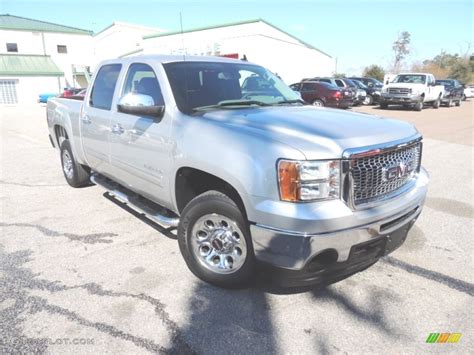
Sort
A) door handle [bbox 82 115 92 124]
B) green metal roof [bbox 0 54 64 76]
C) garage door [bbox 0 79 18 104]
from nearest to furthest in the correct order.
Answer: door handle [bbox 82 115 92 124]
garage door [bbox 0 79 18 104]
green metal roof [bbox 0 54 64 76]

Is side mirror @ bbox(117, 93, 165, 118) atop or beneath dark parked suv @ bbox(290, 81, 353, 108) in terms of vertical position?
atop

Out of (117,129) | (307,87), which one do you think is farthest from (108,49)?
(117,129)

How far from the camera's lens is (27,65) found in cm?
4016

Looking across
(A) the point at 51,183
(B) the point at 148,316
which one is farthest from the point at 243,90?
(A) the point at 51,183

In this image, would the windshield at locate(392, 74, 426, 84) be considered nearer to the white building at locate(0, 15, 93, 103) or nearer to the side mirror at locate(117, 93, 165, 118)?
the side mirror at locate(117, 93, 165, 118)

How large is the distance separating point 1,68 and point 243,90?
141ft

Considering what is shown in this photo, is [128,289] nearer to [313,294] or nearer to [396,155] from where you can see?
[313,294]

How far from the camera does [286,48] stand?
33.9m

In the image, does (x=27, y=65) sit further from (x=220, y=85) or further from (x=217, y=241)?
A: (x=217, y=241)

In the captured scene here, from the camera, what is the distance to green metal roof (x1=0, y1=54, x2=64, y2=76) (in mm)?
38378

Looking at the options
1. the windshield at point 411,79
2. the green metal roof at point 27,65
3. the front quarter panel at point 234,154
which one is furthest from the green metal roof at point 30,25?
the front quarter panel at point 234,154

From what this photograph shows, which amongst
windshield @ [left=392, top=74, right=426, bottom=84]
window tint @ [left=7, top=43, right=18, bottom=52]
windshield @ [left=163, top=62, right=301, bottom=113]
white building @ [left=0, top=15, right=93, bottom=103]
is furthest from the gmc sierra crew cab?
window tint @ [left=7, top=43, right=18, bottom=52]

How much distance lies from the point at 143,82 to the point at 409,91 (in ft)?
63.3

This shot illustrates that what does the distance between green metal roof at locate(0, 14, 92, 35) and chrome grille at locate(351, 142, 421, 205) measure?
52.3m
